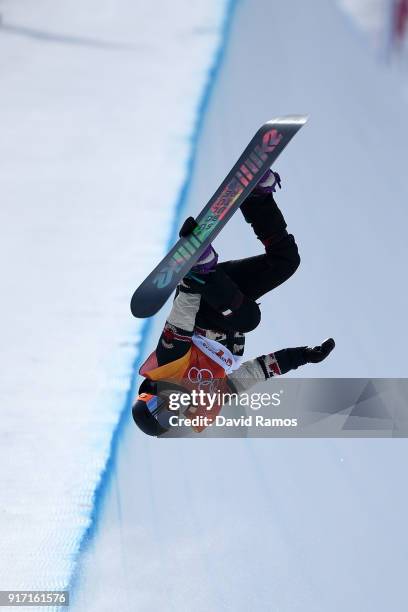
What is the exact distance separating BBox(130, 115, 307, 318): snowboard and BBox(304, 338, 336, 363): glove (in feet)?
2.63

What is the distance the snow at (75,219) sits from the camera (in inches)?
215

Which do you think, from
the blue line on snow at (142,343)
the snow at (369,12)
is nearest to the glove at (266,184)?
the blue line on snow at (142,343)

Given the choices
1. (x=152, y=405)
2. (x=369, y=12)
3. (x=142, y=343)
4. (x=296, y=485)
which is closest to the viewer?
(x=152, y=405)

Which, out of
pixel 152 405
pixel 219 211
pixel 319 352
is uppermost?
pixel 219 211

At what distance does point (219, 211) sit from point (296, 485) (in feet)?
5.69

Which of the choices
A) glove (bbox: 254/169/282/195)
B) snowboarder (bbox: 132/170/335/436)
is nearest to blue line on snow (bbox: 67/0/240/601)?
snowboarder (bbox: 132/170/335/436)

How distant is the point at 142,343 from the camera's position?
652 centimetres

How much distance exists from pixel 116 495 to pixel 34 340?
1489mm

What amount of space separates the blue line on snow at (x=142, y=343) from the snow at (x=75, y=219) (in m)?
0.03

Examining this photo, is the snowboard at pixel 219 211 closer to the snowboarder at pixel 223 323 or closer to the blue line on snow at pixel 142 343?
the snowboarder at pixel 223 323

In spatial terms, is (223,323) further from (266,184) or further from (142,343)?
(142,343)

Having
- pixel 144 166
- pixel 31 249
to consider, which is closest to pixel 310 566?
pixel 31 249

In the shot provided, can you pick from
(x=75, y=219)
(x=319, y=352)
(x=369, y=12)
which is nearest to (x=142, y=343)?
(x=75, y=219)

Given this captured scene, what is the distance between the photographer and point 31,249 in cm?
765
